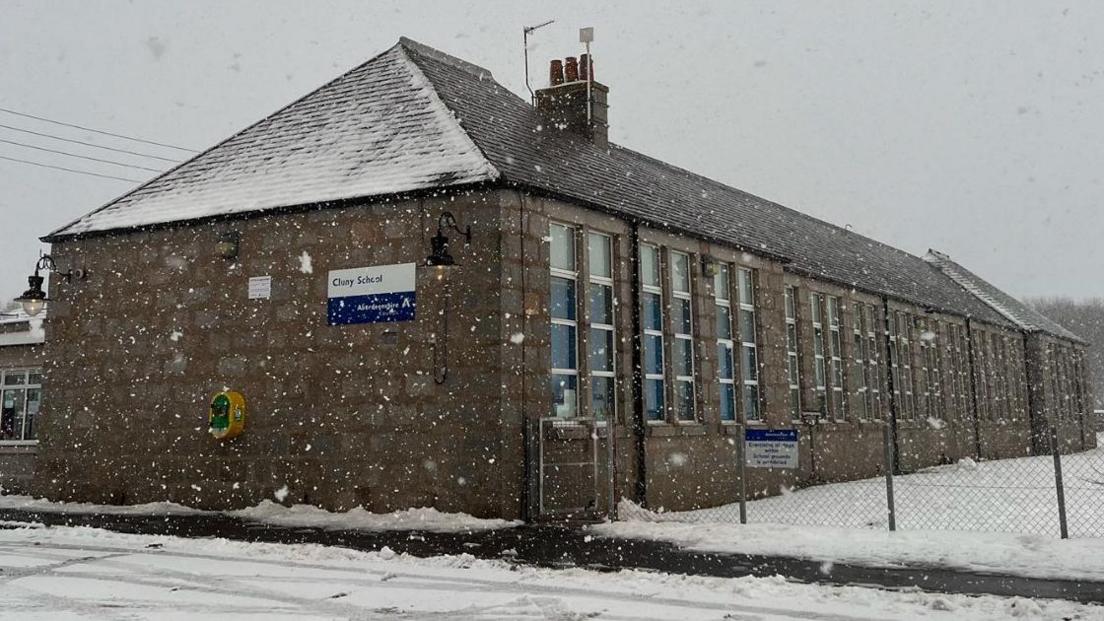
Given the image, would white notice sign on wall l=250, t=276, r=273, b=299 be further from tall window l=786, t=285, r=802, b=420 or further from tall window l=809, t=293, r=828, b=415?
tall window l=809, t=293, r=828, b=415

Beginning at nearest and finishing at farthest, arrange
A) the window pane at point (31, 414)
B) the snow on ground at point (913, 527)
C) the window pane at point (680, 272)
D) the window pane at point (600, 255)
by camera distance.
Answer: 1. the snow on ground at point (913, 527)
2. the window pane at point (600, 255)
3. the window pane at point (680, 272)
4. the window pane at point (31, 414)

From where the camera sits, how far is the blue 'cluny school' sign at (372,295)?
13.9 metres

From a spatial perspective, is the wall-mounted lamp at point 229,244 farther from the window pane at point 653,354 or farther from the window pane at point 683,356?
the window pane at point 683,356

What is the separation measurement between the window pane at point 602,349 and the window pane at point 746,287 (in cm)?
472

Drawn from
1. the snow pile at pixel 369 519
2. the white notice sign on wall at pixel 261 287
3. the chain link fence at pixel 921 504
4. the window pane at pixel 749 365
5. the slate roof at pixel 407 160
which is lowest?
the chain link fence at pixel 921 504

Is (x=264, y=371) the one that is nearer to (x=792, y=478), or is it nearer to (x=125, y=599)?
(x=125, y=599)

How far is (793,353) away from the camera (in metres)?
21.8

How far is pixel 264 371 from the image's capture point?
15.0 m

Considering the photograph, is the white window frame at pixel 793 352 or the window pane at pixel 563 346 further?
the white window frame at pixel 793 352

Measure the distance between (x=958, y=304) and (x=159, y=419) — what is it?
27.4m

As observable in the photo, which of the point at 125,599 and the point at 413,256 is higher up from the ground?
the point at 413,256

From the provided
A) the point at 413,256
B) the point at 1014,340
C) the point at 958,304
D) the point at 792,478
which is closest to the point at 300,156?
the point at 413,256

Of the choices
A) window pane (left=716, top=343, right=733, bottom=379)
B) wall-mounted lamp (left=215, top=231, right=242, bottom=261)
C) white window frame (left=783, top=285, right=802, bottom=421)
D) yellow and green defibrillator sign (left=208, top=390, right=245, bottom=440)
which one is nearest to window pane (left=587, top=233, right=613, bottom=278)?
window pane (left=716, top=343, right=733, bottom=379)

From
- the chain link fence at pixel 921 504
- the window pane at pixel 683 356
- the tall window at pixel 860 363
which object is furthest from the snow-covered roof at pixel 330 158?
the tall window at pixel 860 363
